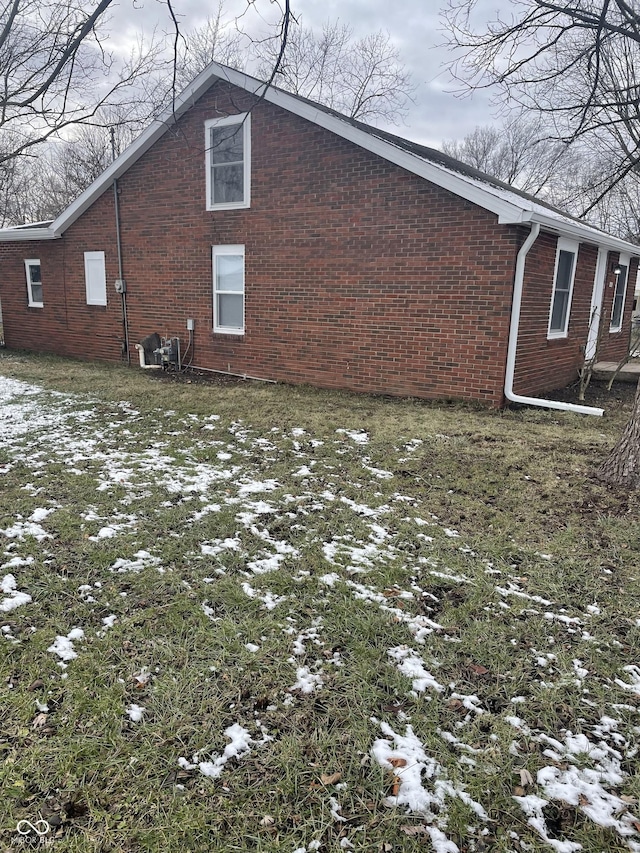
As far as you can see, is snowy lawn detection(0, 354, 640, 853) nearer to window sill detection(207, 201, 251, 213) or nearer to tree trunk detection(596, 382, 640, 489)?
tree trunk detection(596, 382, 640, 489)

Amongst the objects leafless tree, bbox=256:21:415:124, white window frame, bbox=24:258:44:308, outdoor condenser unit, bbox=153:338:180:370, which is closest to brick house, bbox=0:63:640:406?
outdoor condenser unit, bbox=153:338:180:370

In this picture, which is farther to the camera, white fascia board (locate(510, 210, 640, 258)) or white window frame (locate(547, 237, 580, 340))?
white window frame (locate(547, 237, 580, 340))

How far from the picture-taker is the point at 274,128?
9.32 metres

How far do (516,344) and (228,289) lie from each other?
5.47m

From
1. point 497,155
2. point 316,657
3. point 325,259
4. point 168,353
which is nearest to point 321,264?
point 325,259

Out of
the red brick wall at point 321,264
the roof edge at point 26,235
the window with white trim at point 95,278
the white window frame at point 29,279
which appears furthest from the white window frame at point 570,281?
the white window frame at point 29,279

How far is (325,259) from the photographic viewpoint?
9.15 metres

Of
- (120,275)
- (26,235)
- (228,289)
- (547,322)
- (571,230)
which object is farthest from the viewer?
(26,235)

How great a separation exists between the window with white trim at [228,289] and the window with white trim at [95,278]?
3.42 metres

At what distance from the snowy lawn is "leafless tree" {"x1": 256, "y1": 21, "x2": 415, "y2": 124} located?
24.6 meters

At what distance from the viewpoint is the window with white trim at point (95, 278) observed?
12.5m

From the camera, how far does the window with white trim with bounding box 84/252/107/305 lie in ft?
40.9

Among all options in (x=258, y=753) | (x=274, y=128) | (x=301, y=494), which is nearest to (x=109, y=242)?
(x=274, y=128)

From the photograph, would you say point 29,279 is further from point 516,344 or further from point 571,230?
point 571,230
